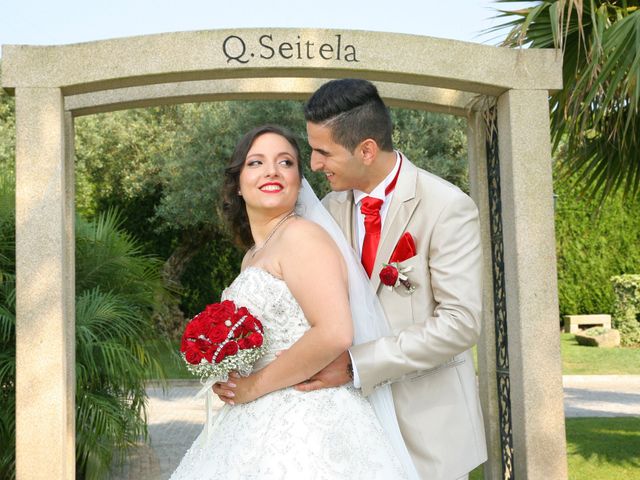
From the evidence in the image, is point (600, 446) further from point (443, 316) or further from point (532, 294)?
point (443, 316)

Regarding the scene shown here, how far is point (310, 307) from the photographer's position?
268cm

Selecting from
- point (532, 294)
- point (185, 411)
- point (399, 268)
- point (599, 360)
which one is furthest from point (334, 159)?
point (599, 360)

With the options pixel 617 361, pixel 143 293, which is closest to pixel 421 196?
pixel 143 293

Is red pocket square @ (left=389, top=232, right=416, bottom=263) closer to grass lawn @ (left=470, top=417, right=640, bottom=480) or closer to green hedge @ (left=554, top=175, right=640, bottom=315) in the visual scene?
grass lawn @ (left=470, top=417, right=640, bottom=480)

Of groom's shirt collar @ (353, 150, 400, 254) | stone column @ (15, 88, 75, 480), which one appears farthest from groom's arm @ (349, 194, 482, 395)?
stone column @ (15, 88, 75, 480)

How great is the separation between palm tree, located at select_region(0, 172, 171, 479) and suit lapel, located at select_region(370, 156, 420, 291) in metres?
4.22

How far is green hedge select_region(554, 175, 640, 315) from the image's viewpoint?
20.5 metres

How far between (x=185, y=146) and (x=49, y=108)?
43.3 ft

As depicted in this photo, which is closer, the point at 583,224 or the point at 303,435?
the point at 303,435

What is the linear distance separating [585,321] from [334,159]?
18711 mm

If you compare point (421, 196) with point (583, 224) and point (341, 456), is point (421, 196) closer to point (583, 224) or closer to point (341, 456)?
point (341, 456)

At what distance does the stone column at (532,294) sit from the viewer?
4.74 meters

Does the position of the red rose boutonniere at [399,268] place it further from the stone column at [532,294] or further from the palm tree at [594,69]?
the palm tree at [594,69]

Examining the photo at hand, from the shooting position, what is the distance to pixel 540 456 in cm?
473
